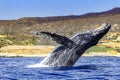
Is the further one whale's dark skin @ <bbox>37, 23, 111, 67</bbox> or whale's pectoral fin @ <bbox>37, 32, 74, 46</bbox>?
whale's dark skin @ <bbox>37, 23, 111, 67</bbox>

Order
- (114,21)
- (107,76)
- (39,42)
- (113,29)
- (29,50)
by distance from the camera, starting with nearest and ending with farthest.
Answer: (107,76) < (29,50) < (39,42) < (113,29) < (114,21)

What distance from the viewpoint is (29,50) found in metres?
75.8

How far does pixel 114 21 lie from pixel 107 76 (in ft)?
461

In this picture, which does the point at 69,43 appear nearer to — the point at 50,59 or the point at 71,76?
the point at 50,59

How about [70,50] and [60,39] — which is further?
[70,50]

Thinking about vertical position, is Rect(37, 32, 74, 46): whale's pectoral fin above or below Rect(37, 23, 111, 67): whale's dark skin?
above

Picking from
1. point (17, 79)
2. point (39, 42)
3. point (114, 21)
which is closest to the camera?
point (17, 79)

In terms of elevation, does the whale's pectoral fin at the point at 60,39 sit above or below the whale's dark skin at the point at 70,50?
above

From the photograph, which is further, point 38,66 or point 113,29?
point 113,29

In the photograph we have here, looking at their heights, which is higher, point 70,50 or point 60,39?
point 60,39

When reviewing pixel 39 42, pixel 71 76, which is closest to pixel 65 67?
pixel 71 76

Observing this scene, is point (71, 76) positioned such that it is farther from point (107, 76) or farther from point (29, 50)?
point (29, 50)

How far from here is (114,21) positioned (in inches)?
6481

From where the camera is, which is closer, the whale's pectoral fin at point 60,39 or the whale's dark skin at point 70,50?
the whale's pectoral fin at point 60,39
